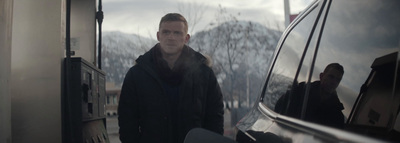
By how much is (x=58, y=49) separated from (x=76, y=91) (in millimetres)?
415

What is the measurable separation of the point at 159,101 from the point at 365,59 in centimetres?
270

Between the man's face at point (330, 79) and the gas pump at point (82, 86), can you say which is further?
the gas pump at point (82, 86)

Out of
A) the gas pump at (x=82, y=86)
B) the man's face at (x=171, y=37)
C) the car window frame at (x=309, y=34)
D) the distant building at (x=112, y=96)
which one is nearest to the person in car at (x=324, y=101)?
the car window frame at (x=309, y=34)

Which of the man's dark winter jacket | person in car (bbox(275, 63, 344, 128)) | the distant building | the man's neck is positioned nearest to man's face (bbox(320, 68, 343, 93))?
person in car (bbox(275, 63, 344, 128))

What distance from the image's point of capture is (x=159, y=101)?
3.93 metres

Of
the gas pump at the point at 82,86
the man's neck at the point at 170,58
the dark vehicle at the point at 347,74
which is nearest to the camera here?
the dark vehicle at the point at 347,74

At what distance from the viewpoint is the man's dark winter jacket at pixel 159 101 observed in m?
3.94

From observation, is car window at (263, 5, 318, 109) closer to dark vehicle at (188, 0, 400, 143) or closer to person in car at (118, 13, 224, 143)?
dark vehicle at (188, 0, 400, 143)

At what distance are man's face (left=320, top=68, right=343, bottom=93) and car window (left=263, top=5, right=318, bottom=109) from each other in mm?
450

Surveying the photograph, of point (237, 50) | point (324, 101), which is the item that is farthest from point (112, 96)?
point (324, 101)

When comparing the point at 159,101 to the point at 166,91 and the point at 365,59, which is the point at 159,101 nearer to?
the point at 166,91

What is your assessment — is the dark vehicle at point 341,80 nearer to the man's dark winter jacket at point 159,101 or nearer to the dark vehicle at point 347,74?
the dark vehicle at point 347,74

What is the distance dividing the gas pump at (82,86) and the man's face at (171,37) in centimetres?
60

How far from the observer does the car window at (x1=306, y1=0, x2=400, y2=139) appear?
3.84ft
